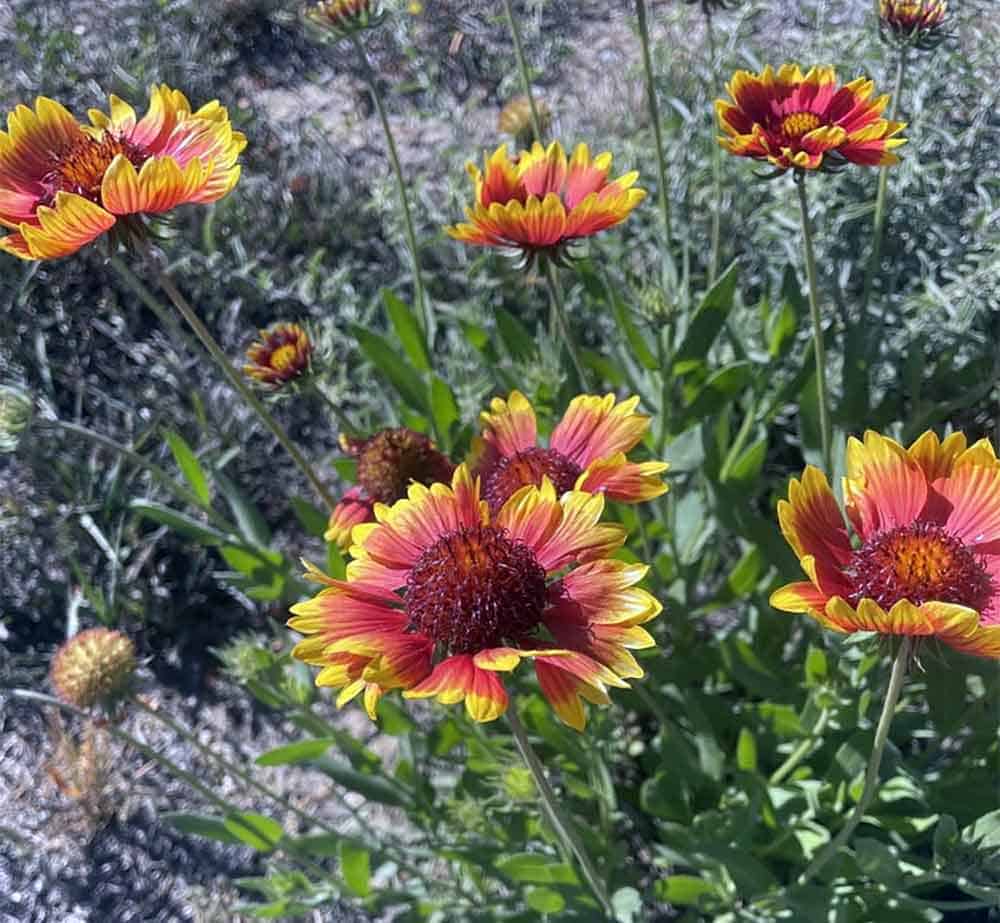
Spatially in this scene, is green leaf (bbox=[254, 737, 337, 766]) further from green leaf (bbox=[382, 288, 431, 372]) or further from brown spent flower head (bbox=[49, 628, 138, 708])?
green leaf (bbox=[382, 288, 431, 372])

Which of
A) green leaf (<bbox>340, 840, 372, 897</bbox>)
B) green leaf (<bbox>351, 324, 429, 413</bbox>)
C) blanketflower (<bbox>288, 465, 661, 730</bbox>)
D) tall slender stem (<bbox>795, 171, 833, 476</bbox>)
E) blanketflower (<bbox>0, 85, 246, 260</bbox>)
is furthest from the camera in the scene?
green leaf (<bbox>351, 324, 429, 413</bbox>)

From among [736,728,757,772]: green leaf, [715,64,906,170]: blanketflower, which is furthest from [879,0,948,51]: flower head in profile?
[736,728,757,772]: green leaf

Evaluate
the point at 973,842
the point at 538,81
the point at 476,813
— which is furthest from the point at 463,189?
the point at 973,842

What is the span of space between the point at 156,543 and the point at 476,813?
1.25 m

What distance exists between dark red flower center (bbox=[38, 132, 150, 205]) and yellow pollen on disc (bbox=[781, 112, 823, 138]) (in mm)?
967

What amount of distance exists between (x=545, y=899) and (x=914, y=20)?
156 cm

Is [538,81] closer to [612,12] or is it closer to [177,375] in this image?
[612,12]

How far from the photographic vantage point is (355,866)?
5.40 feet

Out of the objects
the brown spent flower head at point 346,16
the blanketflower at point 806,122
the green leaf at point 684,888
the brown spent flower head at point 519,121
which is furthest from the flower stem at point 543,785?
the brown spent flower head at point 519,121

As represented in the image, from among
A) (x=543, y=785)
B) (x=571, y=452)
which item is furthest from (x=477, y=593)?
(x=571, y=452)

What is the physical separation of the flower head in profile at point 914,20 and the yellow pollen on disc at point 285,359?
1117mm

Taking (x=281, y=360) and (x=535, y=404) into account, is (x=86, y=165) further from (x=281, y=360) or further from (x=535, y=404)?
(x=535, y=404)

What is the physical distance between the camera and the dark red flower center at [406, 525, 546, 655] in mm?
1067

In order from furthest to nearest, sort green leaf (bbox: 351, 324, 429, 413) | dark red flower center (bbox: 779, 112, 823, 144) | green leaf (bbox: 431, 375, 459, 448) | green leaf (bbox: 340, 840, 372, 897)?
green leaf (bbox: 351, 324, 429, 413) < green leaf (bbox: 431, 375, 459, 448) < green leaf (bbox: 340, 840, 372, 897) < dark red flower center (bbox: 779, 112, 823, 144)
